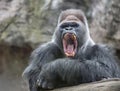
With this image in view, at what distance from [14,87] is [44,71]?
→ 315cm

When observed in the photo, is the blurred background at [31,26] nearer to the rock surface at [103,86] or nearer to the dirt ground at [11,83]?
the dirt ground at [11,83]

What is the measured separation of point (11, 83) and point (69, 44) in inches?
124

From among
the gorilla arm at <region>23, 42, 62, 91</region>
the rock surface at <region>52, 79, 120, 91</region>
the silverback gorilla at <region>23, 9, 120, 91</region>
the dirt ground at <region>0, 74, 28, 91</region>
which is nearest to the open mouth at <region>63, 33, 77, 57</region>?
the silverback gorilla at <region>23, 9, 120, 91</region>

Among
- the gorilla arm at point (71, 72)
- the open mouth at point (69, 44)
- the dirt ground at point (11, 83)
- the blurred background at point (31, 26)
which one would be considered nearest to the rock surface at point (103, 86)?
the gorilla arm at point (71, 72)

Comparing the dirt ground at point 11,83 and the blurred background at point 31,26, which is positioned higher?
the blurred background at point 31,26

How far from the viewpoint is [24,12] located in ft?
23.1

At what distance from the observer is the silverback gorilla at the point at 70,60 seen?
383 cm

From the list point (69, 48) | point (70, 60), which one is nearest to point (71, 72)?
point (70, 60)

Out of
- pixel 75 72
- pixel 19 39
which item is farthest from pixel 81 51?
pixel 19 39

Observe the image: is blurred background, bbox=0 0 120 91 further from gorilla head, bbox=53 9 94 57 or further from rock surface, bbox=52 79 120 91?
rock surface, bbox=52 79 120 91

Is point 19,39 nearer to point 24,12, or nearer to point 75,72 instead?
point 24,12

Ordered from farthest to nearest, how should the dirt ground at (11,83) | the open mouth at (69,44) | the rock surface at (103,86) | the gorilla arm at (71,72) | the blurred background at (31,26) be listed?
the dirt ground at (11,83) < the blurred background at (31,26) < the open mouth at (69,44) < the gorilla arm at (71,72) < the rock surface at (103,86)

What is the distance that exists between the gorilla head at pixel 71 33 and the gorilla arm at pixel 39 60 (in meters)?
0.07

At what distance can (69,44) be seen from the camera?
12.9ft
